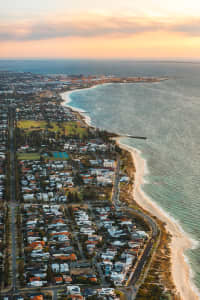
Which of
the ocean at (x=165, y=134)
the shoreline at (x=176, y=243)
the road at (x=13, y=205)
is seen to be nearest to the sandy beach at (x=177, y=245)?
the shoreline at (x=176, y=243)

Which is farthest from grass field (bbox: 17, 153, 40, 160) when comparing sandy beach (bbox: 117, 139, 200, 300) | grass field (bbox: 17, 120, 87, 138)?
sandy beach (bbox: 117, 139, 200, 300)

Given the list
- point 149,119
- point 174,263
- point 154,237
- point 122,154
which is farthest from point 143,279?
point 149,119

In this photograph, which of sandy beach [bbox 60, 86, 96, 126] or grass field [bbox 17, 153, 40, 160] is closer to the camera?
grass field [bbox 17, 153, 40, 160]

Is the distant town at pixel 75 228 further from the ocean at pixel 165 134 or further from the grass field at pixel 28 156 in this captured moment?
the ocean at pixel 165 134

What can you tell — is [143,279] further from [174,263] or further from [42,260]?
[42,260]

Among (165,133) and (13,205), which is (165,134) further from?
(13,205)

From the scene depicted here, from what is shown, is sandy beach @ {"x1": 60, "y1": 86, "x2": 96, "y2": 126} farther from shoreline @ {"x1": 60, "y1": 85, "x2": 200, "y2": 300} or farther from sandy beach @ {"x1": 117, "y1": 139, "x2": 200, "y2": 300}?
sandy beach @ {"x1": 117, "y1": 139, "x2": 200, "y2": 300}
